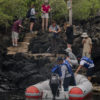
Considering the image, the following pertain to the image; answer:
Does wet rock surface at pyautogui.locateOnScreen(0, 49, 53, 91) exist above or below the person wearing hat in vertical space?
below

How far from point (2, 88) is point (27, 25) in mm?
7278

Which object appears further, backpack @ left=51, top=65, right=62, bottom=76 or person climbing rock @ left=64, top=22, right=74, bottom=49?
person climbing rock @ left=64, top=22, right=74, bottom=49

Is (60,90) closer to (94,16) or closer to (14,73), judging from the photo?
(14,73)

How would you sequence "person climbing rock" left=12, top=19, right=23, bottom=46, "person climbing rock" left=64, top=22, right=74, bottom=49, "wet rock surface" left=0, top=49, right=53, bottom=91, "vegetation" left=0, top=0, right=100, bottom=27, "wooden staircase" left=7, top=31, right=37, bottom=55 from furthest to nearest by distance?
"vegetation" left=0, top=0, right=100, bottom=27
"person climbing rock" left=12, top=19, right=23, bottom=46
"wooden staircase" left=7, top=31, right=37, bottom=55
"person climbing rock" left=64, top=22, right=74, bottom=49
"wet rock surface" left=0, top=49, right=53, bottom=91

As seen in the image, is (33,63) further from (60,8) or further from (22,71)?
(60,8)

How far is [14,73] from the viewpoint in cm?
2059

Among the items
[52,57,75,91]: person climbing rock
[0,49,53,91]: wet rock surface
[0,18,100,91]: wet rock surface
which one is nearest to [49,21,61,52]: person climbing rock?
[0,18,100,91]: wet rock surface

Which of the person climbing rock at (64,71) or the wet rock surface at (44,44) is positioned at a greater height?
the wet rock surface at (44,44)

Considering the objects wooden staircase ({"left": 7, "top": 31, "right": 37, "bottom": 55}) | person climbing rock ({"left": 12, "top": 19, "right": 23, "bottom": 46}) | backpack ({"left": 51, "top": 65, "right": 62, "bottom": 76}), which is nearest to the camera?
backpack ({"left": 51, "top": 65, "right": 62, "bottom": 76})

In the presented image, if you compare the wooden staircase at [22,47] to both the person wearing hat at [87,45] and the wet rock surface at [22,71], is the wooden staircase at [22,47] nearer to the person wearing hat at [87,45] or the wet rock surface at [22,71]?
the wet rock surface at [22,71]

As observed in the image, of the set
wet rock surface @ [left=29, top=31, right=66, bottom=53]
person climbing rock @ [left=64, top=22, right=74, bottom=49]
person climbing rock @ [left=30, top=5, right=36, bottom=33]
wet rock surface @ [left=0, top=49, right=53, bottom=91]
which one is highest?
person climbing rock @ [left=30, top=5, right=36, bottom=33]

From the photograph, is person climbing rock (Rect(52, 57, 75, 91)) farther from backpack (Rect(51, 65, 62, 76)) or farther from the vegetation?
the vegetation

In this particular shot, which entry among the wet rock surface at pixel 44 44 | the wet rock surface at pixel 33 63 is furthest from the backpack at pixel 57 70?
the wet rock surface at pixel 44 44

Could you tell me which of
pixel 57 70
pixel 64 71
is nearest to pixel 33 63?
pixel 57 70
